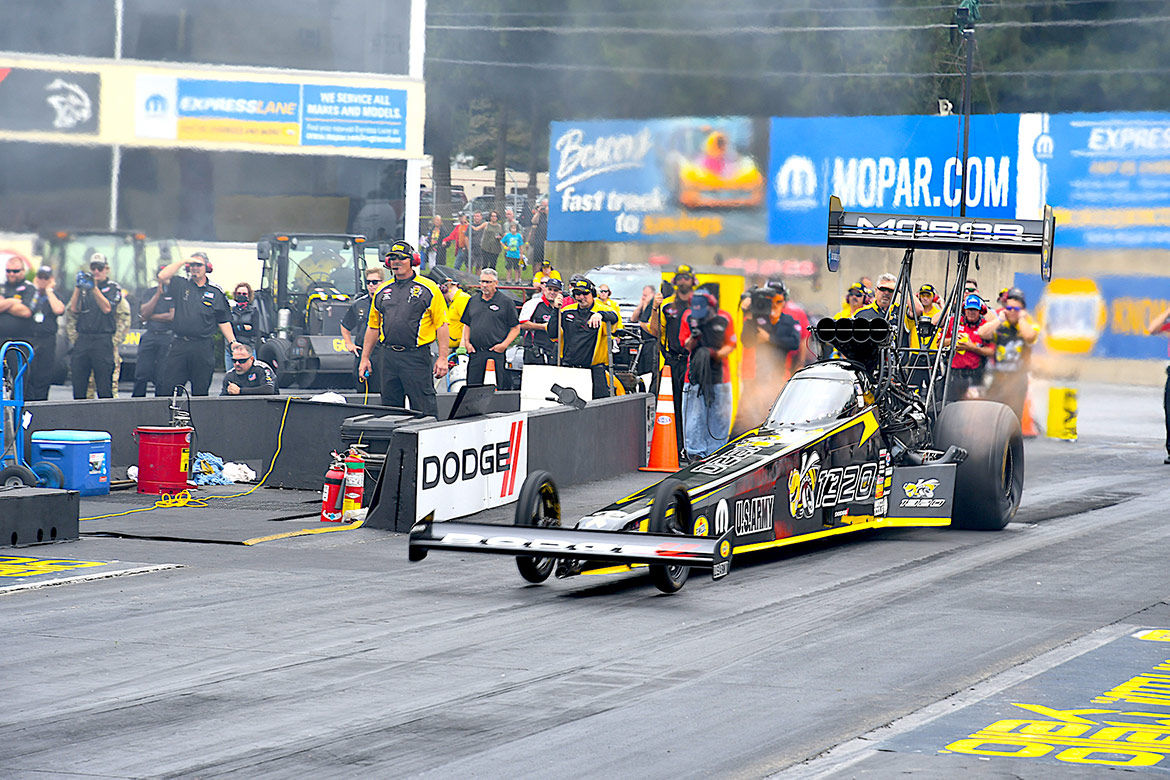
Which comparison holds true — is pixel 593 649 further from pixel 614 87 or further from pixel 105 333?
pixel 614 87

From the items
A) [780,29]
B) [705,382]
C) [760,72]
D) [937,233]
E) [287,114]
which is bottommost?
[705,382]

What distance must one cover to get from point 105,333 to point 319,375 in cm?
571

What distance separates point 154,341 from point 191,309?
1378 mm

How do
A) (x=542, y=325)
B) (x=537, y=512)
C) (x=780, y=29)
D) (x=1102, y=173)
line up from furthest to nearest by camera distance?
(x=1102, y=173) → (x=780, y=29) → (x=542, y=325) → (x=537, y=512)

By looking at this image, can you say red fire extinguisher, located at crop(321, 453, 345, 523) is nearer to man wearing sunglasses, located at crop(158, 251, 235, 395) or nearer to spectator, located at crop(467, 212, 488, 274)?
man wearing sunglasses, located at crop(158, 251, 235, 395)

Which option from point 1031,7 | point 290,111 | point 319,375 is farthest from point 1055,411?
point 290,111

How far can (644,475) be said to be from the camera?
50.4 ft

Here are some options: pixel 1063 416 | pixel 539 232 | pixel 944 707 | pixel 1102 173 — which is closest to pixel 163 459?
pixel 944 707

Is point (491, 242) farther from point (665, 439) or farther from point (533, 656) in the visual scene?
point (533, 656)

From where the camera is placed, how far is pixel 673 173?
2345 centimetres

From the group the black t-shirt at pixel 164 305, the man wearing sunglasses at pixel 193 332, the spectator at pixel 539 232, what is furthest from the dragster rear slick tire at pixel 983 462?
the spectator at pixel 539 232

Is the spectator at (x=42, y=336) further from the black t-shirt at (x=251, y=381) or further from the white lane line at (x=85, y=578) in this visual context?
the white lane line at (x=85, y=578)

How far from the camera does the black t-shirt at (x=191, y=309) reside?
16.1 metres

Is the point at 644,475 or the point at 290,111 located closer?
the point at 644,475
